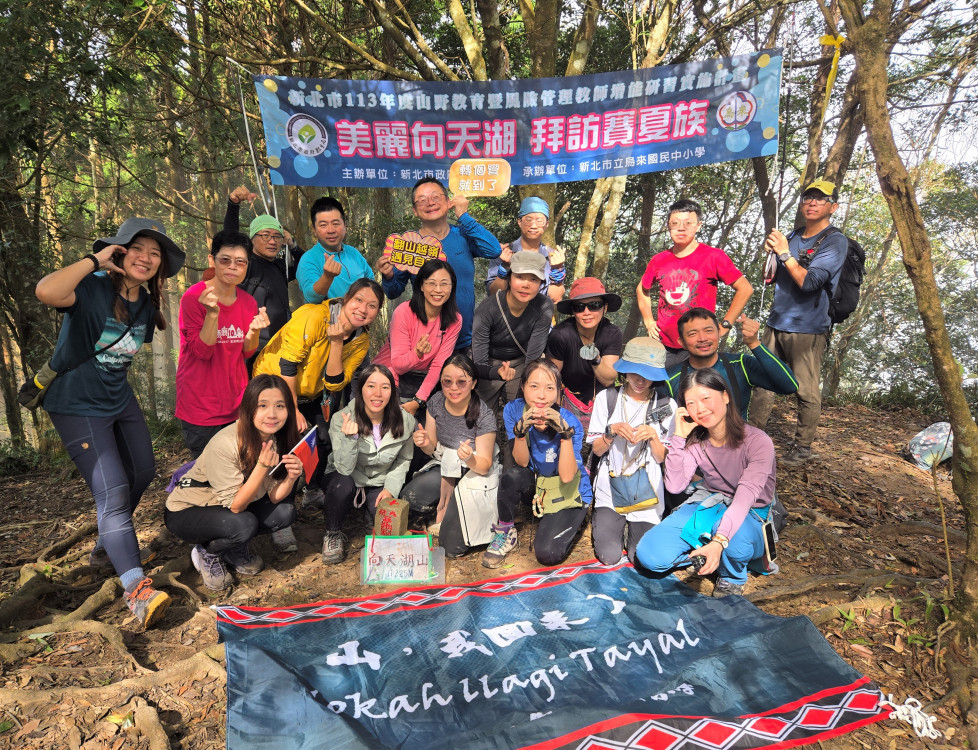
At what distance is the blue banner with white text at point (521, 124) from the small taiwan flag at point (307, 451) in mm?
2890

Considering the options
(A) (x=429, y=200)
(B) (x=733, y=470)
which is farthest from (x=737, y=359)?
(A) (x=429, y=200)

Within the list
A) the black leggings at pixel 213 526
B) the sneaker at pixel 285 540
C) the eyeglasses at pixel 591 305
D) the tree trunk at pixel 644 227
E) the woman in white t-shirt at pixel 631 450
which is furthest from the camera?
the tree trunk at pixel 644 227

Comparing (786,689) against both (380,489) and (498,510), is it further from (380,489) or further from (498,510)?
(380,489)

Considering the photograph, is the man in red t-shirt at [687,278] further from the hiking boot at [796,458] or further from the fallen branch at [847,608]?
the fallen branch at [847,608]

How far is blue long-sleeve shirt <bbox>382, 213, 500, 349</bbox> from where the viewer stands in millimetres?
4914

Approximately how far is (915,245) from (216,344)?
4.36 metres

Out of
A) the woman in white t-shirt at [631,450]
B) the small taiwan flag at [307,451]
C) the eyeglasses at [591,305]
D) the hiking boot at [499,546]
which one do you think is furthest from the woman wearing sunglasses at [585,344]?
the small taiwan flag at [307,451]

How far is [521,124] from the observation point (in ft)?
18.1

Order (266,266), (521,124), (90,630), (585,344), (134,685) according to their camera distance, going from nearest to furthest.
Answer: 1. (134,685)
2. (90,630)
3. (585,344)
4. (266,266)
5. (521,124)

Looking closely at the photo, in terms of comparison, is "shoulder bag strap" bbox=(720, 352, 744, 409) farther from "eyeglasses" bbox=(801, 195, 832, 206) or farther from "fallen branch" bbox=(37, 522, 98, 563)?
"fallen branch" bbox=(37, 522, 98, 563)

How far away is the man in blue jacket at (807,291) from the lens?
15.6ft

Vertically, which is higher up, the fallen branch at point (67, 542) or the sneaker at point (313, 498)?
the sneaker at point (313, 498)

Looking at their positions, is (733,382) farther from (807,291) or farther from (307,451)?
(307,451)

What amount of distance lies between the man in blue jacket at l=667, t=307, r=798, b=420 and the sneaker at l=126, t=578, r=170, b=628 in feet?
12.4
